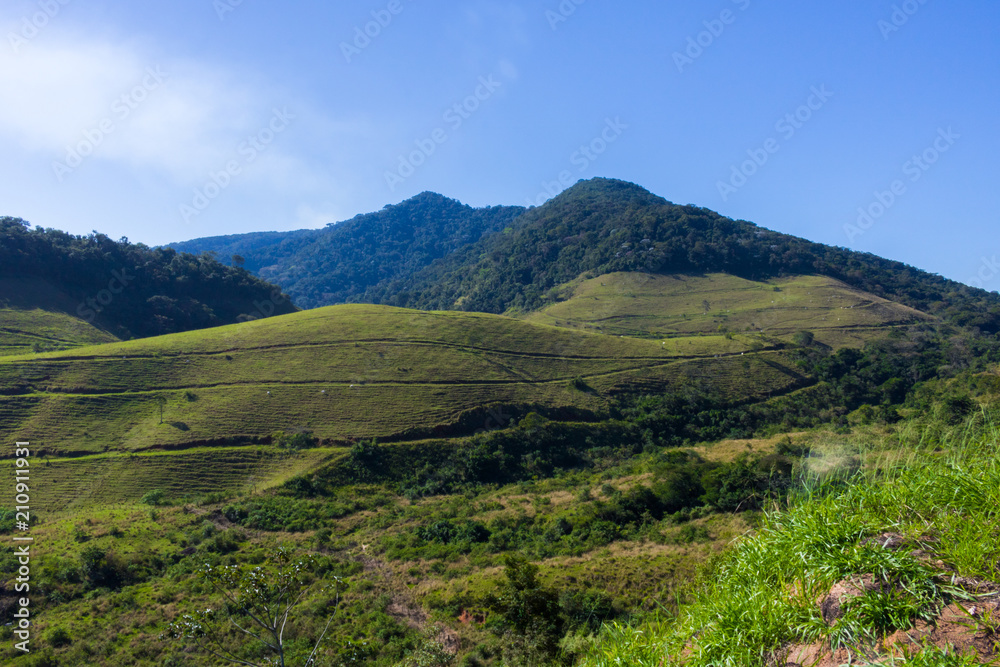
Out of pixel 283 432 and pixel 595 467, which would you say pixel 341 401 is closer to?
pixel 283 432

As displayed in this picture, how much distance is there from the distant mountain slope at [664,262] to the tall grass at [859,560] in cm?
11324

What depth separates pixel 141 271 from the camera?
99.1m

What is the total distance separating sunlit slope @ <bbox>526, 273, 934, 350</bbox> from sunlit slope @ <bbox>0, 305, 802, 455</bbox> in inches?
736

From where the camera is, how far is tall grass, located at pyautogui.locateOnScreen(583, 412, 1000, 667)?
11.0ft

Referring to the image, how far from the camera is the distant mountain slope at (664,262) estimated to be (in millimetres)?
117938

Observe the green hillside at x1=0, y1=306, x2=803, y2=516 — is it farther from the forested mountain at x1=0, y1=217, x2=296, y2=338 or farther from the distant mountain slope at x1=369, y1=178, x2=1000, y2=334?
the distant mountain slope at x1=369, y1=178, x2=1000, y2=334

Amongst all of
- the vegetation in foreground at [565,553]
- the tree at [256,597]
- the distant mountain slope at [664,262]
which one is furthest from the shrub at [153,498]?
the distant mountain slope at [664,262]

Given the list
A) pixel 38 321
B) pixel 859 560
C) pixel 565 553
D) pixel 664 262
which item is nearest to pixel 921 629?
pixel 859 560

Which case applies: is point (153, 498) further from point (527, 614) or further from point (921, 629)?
point (921, 629)

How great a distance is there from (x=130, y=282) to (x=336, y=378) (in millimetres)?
64027

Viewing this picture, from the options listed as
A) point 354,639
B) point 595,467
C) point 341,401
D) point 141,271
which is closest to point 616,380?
point 595,467

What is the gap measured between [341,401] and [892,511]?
51.6m

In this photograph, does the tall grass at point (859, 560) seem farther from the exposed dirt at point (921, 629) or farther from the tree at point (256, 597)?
the tree at point (256, 597)

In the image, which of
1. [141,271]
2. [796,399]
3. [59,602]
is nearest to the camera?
[59,602]
